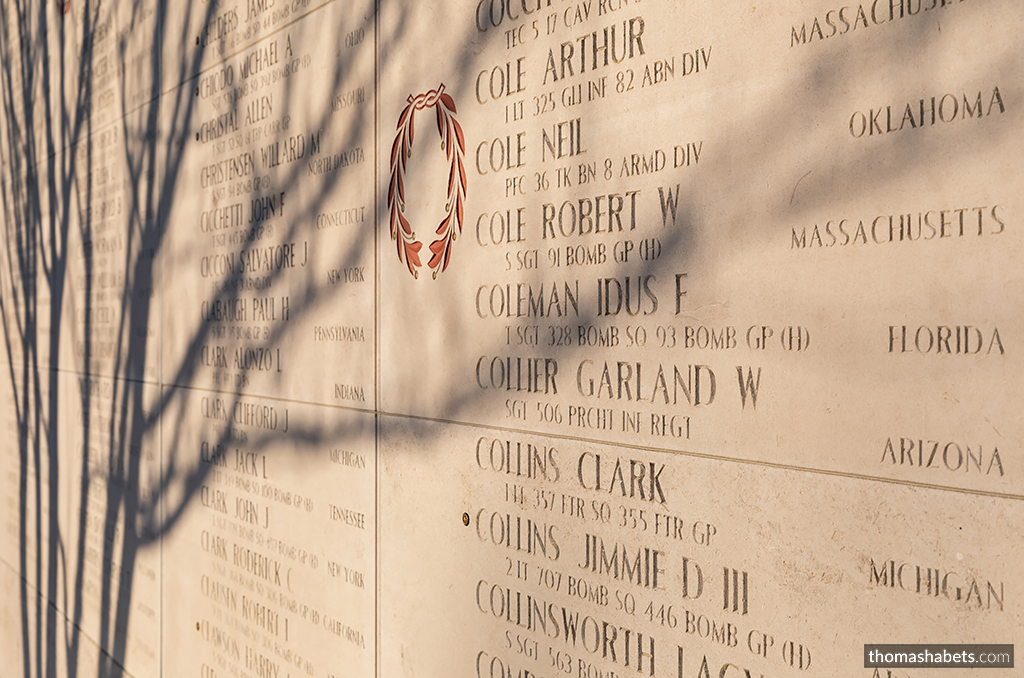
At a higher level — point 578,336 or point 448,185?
point 448,185

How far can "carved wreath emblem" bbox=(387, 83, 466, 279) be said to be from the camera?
8.11ft

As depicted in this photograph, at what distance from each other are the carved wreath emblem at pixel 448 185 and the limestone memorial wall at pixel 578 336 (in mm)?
11

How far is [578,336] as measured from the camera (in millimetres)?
2137

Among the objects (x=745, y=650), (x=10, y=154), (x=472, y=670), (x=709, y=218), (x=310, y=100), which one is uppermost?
(x=10, y=154)

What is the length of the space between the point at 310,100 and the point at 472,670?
6.24 ft

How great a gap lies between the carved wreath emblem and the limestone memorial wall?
0.04ft

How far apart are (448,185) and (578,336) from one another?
2.12 ft

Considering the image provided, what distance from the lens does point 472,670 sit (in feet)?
7.95

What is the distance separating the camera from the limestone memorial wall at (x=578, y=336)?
4.98 feet

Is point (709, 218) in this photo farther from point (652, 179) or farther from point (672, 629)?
point (672, 629)

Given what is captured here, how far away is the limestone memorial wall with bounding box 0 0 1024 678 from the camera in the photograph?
152 centimetres

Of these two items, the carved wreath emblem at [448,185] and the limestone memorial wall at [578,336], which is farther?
the carved wreath emblem at [448,185]

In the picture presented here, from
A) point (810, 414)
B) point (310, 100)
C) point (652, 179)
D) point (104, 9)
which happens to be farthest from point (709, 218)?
point (104, 9)

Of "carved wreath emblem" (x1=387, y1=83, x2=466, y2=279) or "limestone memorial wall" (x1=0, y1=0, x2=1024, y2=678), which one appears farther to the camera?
"carved wreath emblem" (x1=387, y1=83, x2=466, y2=279)
